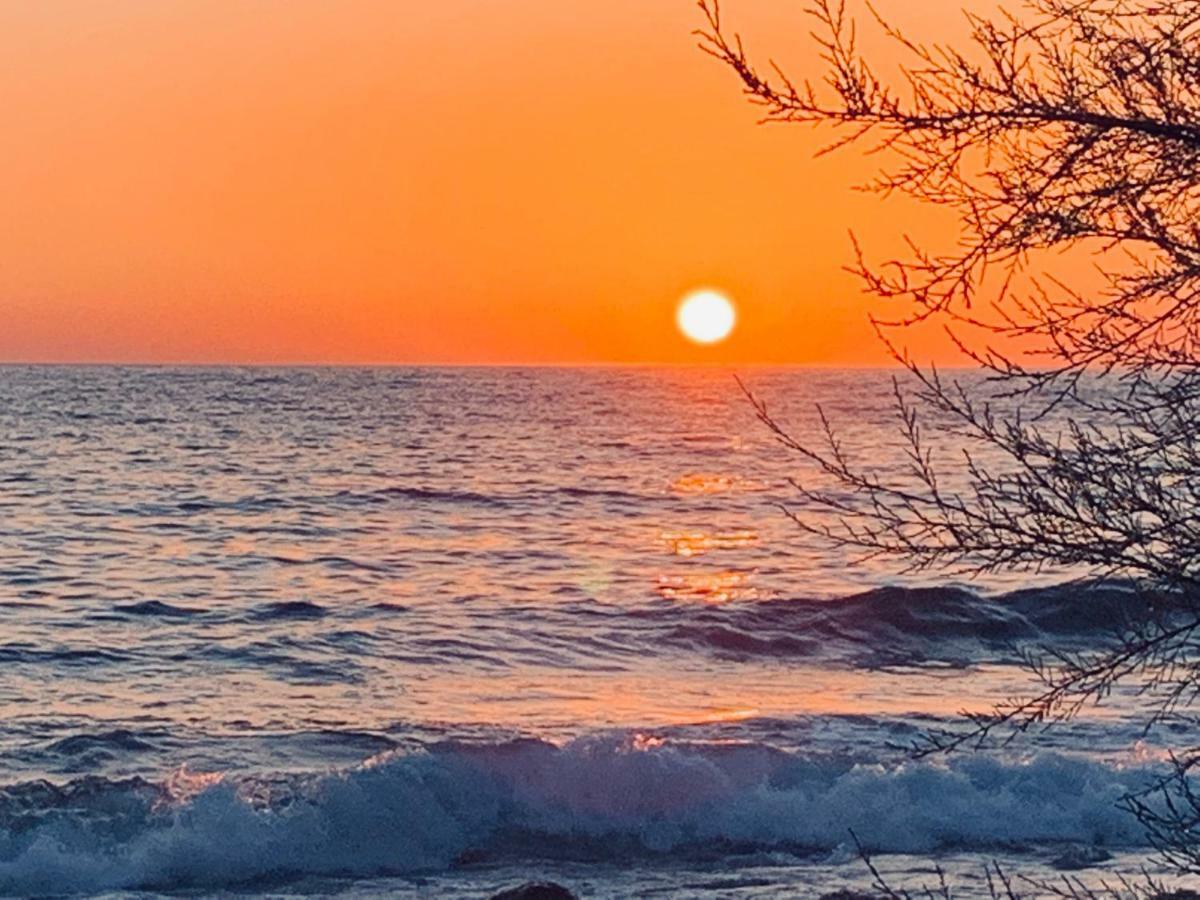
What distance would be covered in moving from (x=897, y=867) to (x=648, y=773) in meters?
2.50

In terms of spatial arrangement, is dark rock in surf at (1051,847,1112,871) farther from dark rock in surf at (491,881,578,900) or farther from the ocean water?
dark rock in surf at (491,881,578,900)

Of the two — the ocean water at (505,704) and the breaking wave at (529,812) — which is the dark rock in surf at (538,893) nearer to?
the ocean water at (505,704)

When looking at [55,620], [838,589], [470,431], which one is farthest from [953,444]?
[55,620]

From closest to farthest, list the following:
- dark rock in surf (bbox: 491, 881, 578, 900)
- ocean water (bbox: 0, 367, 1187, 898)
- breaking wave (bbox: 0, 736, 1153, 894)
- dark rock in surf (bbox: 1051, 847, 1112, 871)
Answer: dark rock in surf (bbox: 491, 881, 578, 900)
dark rock in surf (bbox: 1051, 847, 1112, 871)
breaking wave (bbox: 0, 736, 1153, 894)
ocean water (bbox: 0, 367, 1187, 898)

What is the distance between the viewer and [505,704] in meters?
16.9

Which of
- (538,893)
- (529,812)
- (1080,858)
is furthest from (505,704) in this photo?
(538,893)

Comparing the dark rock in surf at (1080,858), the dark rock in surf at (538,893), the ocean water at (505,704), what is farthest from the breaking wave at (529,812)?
the dark rock in surf at (538,893)

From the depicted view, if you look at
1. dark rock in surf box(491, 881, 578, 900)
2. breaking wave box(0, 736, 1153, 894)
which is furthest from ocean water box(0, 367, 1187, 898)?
dark rock in surf box(491, 881, 578, 900)

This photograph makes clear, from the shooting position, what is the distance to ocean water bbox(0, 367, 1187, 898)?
12195 millimetres

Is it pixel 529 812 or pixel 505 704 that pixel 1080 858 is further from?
pixel 505 704

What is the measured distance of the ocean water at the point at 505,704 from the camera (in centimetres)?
1220

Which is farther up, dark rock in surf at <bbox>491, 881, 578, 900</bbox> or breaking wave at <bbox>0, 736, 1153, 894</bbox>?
dark rock in surf at <bbox>491, 881, 578, 900</bbox>

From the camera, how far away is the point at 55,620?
21094 mm

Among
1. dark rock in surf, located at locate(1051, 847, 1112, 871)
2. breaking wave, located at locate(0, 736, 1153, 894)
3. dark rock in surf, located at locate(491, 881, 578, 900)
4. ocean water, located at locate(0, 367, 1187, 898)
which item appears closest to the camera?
dark rock in surf, located at locate(491, 881, 578, 900)
